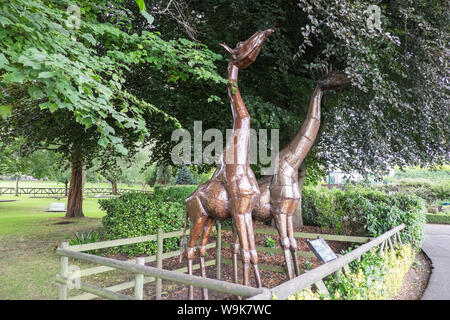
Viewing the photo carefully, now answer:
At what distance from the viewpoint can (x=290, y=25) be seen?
8234 mm

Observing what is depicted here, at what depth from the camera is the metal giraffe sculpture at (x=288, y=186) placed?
4.42 m

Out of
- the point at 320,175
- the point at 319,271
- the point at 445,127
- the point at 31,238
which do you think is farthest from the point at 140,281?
the point at 320,175

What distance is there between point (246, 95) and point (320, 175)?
9296 millimetres

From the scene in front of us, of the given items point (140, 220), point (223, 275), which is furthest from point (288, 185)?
point (140, 220)

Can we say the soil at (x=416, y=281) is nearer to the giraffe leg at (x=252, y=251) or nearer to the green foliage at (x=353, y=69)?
the giraffe leg at (x=252, y=251)

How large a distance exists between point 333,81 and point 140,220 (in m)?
5.71

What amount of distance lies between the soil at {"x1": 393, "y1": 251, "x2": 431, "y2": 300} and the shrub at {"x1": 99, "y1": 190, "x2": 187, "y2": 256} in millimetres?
5348

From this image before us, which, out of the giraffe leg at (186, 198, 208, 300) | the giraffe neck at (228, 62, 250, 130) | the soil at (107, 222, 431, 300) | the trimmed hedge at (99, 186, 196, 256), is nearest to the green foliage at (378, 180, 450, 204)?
the soil at (107, 222, 431, 300)

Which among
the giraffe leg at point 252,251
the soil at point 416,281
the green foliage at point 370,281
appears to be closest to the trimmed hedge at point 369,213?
the soil at point 416,281

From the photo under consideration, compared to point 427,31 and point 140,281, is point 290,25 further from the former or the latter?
point 140,281

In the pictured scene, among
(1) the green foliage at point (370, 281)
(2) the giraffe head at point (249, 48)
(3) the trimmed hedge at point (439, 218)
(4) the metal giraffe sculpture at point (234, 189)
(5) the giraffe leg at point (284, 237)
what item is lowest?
(3) the trimmed hedge at point (439, 218)

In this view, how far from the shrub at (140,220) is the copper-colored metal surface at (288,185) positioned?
3950 millimetres

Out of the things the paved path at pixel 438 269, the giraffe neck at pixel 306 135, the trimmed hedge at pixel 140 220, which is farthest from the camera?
the trimmed hedge at pixel 140 220

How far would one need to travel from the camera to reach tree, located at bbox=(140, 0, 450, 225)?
555 cm
